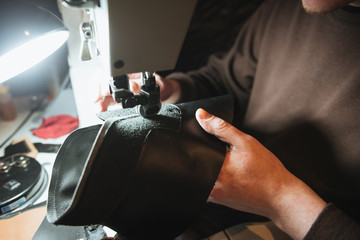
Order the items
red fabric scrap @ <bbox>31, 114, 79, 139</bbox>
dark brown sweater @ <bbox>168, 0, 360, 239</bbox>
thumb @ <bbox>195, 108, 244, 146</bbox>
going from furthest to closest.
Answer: red fabric scrap @ <bbox>31, 114, 79, 139</bbox> < dark brown sweater @ <bbox>168, 0, 360, 239</bbox> < thumb @ <bbox>195, 108, 244, 146</bbox>

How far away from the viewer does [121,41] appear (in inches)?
19.4

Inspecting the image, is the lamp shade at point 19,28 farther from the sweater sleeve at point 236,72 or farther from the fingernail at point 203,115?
the sweater sleeve at point 236,72

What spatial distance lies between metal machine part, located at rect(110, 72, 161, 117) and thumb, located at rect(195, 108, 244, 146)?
0.12 metres

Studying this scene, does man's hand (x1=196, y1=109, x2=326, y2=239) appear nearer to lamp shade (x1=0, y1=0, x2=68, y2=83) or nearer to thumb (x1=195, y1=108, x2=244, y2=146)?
thumb (x1=195, y1=108, x2=244, y2=146)

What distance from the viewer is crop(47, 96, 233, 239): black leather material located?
46cm

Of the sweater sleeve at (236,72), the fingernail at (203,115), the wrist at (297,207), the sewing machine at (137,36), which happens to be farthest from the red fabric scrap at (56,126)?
the wrist at (297,207)

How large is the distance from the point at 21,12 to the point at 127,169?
1.48ft

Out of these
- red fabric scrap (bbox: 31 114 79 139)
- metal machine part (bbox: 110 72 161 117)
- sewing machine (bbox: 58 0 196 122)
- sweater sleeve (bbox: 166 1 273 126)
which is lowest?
red fabric scrap (bbox: 31 114 79 139)

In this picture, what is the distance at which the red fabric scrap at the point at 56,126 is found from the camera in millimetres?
1210

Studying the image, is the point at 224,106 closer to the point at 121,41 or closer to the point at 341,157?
the point at 121,41

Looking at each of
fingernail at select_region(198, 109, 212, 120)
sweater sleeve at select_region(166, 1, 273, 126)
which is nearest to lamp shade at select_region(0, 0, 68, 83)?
fingernail at select_region(198, 109, 212, 120)

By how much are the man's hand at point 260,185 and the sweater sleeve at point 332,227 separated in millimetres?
22

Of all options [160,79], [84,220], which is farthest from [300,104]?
[84,220]

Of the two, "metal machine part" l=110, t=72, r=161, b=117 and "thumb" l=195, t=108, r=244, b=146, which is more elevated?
"metal machine part" l=110, t=72, r=161, b=117
